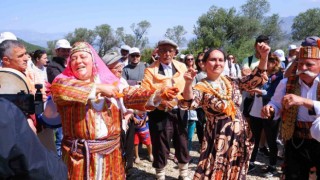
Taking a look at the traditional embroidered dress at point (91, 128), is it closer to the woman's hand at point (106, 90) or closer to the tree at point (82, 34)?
the woman's hand at point (106, 90)

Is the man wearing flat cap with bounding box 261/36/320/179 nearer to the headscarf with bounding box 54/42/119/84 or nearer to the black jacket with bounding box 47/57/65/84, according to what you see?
the headscarf with bounding box 54/42/119/84

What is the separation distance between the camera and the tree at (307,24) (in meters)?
57.7

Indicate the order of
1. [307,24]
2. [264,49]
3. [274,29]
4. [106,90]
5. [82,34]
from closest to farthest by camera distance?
1. [106,90]
2. [264,49]
3. [307,24]
4. [274,29]
5. [82,34]

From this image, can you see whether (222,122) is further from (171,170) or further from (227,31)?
(227,31)

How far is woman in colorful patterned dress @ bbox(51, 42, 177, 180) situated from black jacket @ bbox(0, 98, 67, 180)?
1.27m

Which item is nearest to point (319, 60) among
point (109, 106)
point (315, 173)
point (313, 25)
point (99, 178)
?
point (315, 173)

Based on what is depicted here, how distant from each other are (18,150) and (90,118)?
1460 mm

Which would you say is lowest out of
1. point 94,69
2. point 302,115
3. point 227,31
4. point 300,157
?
point 300,157

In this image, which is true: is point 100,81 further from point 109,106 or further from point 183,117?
point 183,117

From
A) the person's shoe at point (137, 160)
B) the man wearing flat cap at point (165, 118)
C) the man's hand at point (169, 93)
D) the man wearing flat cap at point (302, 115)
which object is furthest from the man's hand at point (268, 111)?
the person's shoe at point (137, 160)

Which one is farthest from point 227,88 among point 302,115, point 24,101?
point 24,101

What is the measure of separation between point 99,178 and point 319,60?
83.4 inches

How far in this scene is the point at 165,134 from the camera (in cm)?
476

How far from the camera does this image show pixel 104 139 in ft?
8.97
